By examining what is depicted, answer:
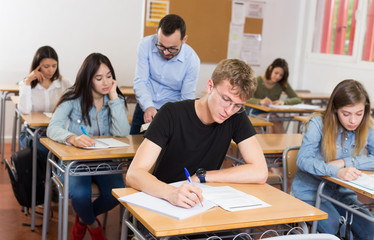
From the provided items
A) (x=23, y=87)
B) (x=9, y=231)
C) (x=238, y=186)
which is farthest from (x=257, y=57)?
(x=238, y=186)

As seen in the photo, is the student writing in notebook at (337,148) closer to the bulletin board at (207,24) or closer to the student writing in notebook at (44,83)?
the student writing in notebook at (44,83)

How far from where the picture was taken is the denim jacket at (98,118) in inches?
115

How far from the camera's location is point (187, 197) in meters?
1.63

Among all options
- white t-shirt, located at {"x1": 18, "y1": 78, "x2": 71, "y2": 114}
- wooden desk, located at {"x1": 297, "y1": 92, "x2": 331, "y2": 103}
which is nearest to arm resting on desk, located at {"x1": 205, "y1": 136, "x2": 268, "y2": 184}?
white t-shirt, located at {"x1": 18, "y1": 78, "x2": 71, "y2": 114}

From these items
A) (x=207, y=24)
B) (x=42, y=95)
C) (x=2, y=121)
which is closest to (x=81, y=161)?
(x=42, y=95)

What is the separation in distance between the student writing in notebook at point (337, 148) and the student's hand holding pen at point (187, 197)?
3.24 feet

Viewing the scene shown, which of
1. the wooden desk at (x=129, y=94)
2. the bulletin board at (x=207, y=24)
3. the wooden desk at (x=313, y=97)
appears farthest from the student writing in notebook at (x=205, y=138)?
the bulletin board at (x=207, y=24)

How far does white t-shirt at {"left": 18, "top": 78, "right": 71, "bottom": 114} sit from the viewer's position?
12.7 ft

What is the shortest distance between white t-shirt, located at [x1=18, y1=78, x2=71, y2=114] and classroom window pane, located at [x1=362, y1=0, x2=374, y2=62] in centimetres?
370

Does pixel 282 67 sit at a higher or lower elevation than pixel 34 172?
higher

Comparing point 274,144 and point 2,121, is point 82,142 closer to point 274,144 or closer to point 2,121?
point 274,144

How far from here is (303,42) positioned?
7082mm

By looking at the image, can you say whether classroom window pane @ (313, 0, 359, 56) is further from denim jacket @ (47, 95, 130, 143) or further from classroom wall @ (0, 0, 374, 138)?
denim jacket @ (47, 95, 130, 143)

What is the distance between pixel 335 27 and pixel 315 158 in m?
4.37
